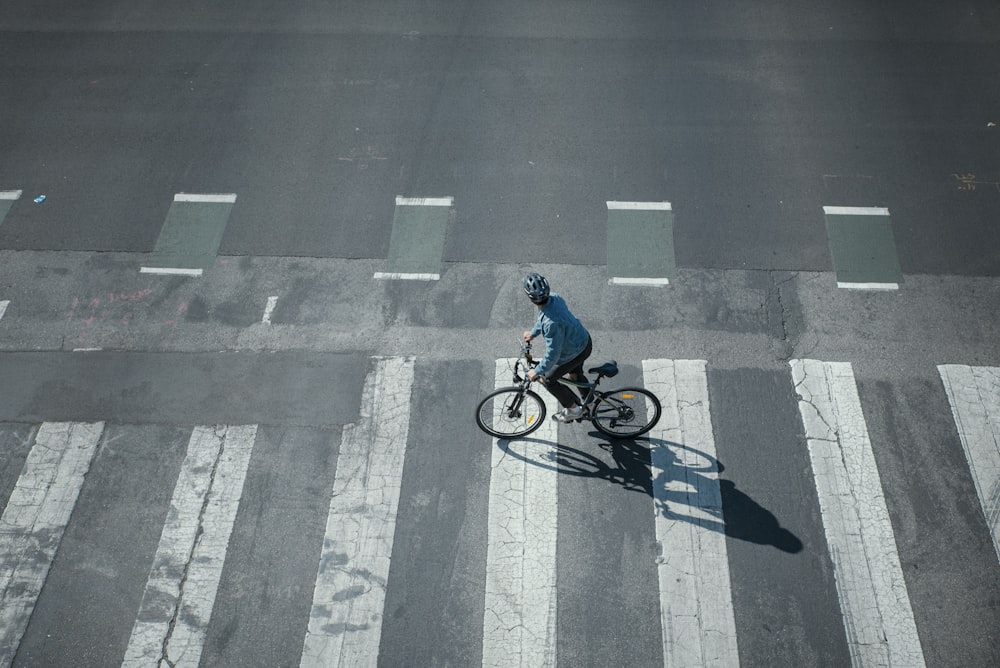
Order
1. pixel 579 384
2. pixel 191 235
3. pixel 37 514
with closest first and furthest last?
pixel 579 384 < pixel 37 514 < pixel 191 235

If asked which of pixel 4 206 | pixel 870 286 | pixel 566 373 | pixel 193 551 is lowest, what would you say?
pixel 193 551

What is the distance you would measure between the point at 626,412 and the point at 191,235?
251 inches

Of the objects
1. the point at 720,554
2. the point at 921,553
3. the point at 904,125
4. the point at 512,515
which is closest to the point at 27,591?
the point at 512,515

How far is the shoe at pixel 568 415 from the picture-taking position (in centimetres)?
750

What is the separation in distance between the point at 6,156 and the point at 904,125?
1359cm

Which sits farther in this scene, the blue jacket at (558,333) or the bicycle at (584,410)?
the bicycle at (584,410)

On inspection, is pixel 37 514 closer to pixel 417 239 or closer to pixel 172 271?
pixel 172 271

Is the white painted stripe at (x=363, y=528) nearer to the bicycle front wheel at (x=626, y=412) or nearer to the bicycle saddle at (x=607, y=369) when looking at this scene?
the bicycle front wheel at (x=626, y=412)

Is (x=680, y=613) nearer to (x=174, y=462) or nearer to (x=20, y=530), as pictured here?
(x=174, y=462)

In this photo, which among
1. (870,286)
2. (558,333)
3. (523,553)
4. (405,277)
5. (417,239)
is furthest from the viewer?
(417,239)

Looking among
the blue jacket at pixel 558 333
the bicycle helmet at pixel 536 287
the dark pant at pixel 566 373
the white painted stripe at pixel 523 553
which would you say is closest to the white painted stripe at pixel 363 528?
the white painted stripe at pixel 523 553

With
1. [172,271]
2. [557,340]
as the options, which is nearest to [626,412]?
[557,340]

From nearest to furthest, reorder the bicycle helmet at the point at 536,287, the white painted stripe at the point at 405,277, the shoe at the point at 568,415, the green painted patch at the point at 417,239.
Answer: the bicycle helmet at the point at 536,287, the shoe at the point at 568,415, the white painted stripe at the point at 405,277, the green painted patch at the point at 417,239

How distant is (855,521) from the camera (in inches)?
279
